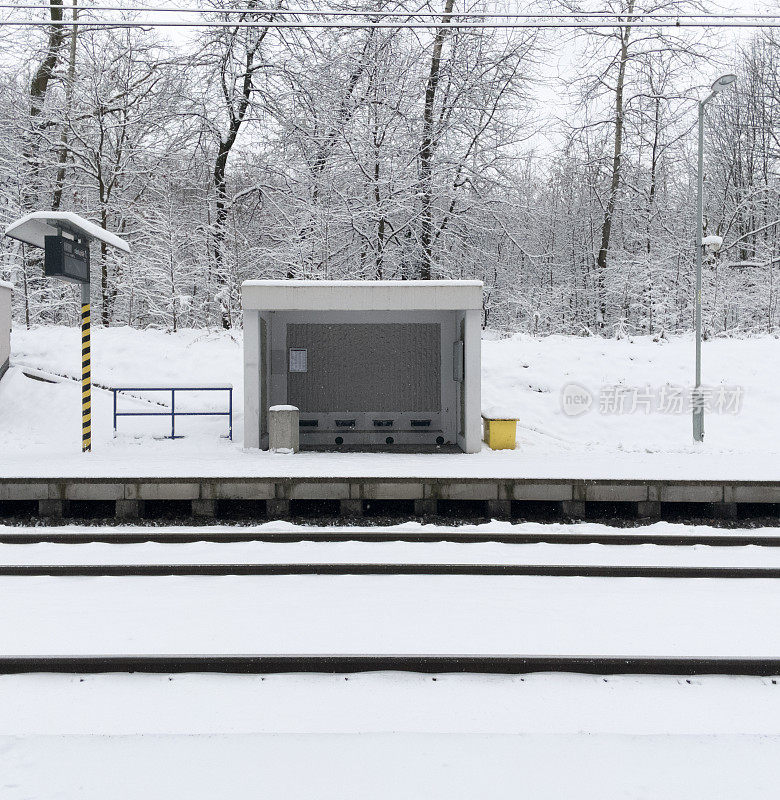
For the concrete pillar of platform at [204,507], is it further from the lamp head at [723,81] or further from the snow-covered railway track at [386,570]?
the lamp head at [723,81]

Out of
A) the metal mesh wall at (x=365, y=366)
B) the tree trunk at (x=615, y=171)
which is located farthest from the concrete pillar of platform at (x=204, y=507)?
the tree trunk at (x=615, y=171)

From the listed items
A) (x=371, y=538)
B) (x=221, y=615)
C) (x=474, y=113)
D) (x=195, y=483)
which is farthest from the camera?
(x=474, y=113)

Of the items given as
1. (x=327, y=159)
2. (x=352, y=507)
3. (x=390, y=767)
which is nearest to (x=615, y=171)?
(x=327, y=159)

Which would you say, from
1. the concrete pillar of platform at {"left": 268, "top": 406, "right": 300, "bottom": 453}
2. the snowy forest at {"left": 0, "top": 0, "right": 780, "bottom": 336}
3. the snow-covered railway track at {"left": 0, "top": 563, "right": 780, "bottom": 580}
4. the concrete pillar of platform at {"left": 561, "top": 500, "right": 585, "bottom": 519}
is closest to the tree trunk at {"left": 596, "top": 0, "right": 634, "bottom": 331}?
the snowy forest at {"left": 0, "top": 0, "right": 780, "bottom": 336}

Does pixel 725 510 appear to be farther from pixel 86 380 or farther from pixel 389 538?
pixel 86 380

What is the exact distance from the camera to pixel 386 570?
6.51 meters

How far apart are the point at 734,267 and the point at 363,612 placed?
26156 mm

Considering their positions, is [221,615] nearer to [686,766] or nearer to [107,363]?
[686,766]

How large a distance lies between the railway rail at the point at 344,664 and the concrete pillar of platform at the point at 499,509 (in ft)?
15.7

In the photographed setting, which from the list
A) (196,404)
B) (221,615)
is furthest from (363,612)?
(196,404)

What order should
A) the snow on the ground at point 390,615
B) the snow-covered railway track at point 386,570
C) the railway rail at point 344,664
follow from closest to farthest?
the railway rail at point 344,664 → the snow on the ground at point 390,615 → the snow-covered railway track at point 386,570

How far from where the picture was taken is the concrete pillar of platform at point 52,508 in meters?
9.09

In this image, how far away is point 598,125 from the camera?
24359 mm

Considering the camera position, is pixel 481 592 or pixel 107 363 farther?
pixel 107 363
